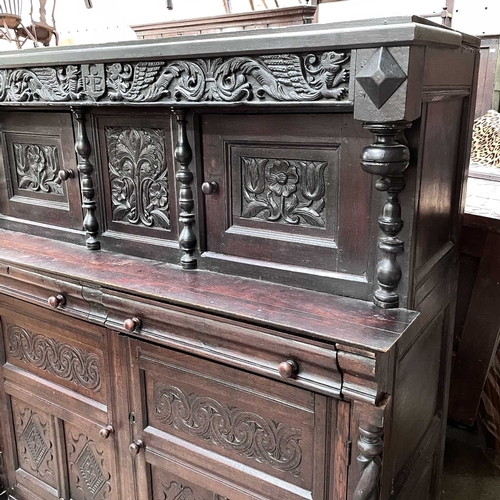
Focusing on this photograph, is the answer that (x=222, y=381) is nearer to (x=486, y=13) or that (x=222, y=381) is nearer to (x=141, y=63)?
(x=141, y=63)

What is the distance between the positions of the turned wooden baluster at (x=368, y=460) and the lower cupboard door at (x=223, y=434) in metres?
0.05

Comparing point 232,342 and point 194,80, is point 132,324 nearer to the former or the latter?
point 232,342

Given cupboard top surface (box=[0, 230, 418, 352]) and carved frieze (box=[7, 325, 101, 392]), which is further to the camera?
carved frieze (box=[7, 325, 101, 392])

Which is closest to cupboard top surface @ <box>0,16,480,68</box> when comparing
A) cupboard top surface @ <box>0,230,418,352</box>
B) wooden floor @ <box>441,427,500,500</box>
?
cupboard top surface @ <box>0,230,418,352</box>

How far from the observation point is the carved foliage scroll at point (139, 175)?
4.57 ft

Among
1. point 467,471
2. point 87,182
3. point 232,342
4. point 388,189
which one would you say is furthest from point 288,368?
point 467,471

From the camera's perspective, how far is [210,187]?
130cm

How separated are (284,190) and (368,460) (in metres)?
0.60

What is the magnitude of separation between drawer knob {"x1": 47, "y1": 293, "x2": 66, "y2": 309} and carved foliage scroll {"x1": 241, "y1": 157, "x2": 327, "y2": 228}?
57 cm

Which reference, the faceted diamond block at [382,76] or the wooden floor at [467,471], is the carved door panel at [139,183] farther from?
the wooden floor at [467,471]

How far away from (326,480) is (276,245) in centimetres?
53

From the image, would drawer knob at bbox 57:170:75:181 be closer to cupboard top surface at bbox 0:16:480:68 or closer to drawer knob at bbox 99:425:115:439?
cupboard top surface at bbox 0:16:480:68

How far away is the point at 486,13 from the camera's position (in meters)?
3.10

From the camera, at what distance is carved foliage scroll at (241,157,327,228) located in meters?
1.18
